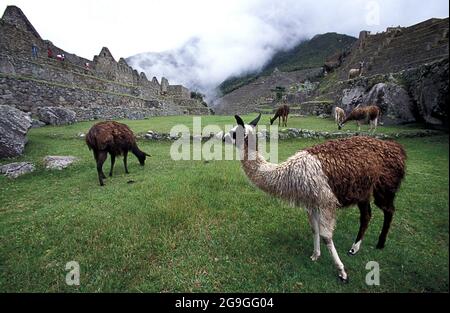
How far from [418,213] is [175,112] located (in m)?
36.7

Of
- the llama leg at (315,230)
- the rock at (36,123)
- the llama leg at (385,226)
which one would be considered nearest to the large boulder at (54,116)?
the rock at (36,123)

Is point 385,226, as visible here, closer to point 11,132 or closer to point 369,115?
point 369,115

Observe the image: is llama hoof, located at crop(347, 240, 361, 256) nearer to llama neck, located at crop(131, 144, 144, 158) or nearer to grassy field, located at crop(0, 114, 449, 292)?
grassy field, located at crop(0, 114, 449, 292)

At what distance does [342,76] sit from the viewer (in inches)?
1446

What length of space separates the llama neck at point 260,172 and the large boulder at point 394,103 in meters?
14.6

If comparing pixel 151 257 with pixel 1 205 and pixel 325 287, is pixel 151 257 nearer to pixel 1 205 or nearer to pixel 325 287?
pixel 325 287

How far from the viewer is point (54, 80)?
1911 centimetres

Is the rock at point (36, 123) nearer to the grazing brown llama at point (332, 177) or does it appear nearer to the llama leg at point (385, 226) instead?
the grazing brown llama at point (332, 177)

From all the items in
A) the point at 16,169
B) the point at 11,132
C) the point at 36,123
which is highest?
the point at 36,123

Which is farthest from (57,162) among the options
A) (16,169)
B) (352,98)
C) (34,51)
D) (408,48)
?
(408,48)

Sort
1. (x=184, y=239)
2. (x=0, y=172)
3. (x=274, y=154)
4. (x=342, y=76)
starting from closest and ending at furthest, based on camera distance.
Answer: (x=184, y=239) < (x=0, y=172) < (x=274, y=154) < (x=342, y=76)

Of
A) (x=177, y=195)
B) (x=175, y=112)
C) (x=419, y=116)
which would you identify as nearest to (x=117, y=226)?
(x=177, y=195)

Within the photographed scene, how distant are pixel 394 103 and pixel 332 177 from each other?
15.1 meters
